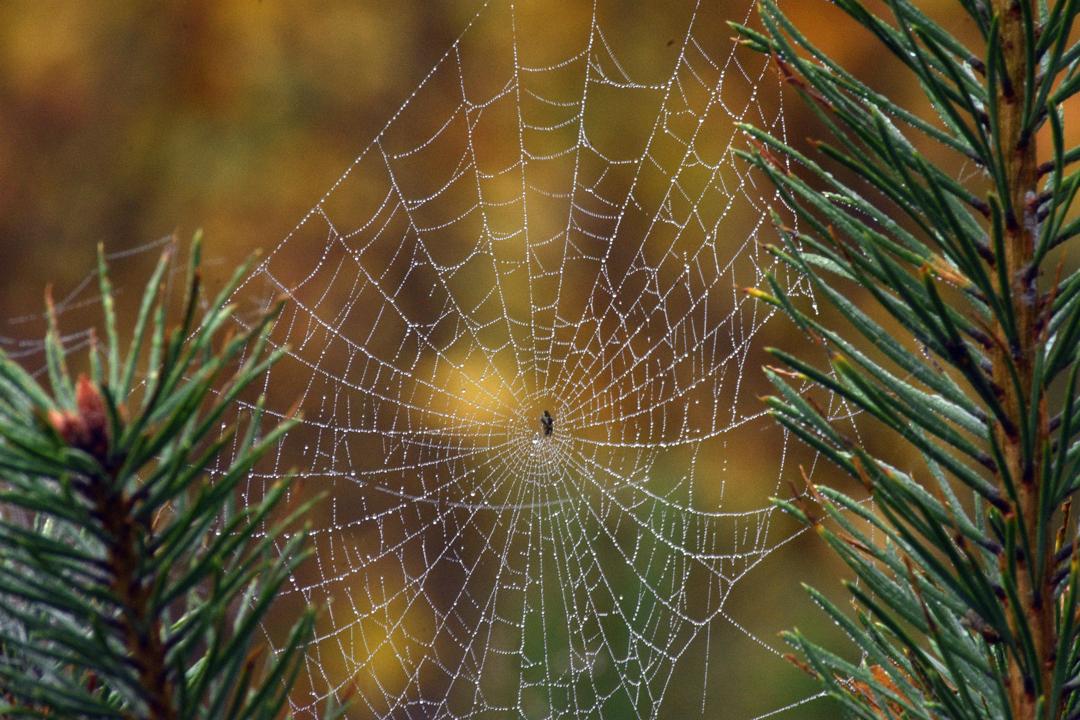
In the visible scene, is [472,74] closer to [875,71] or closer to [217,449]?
[875,71]

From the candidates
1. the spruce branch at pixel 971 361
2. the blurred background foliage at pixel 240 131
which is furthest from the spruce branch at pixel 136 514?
the blurred background foliage at pixel 240 131

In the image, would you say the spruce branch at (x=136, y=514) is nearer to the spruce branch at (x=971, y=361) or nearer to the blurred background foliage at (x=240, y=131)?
the spruce branch at (x=971, y=361)

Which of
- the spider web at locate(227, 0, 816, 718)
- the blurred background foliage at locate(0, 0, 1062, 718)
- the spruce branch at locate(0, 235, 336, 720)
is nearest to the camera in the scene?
the spruce branch at locate(0, 235, 336, 720)

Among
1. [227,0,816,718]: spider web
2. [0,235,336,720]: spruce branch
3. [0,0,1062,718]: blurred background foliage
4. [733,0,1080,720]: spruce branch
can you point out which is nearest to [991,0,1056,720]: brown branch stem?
[733,0,1080,720]: spruce branch

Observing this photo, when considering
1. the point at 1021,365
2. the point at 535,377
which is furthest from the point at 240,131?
the point at 1021,365

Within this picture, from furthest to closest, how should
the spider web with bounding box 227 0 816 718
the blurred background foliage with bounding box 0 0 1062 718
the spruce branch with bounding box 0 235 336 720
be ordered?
the blurred background foliage with bounding box 0 0 1062 718 < the spider web with bounding box 227 0 816 718 < the spruce branch with bounding box 0 235 336 720

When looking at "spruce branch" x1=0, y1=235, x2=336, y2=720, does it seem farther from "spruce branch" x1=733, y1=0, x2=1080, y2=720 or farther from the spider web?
the spider web
